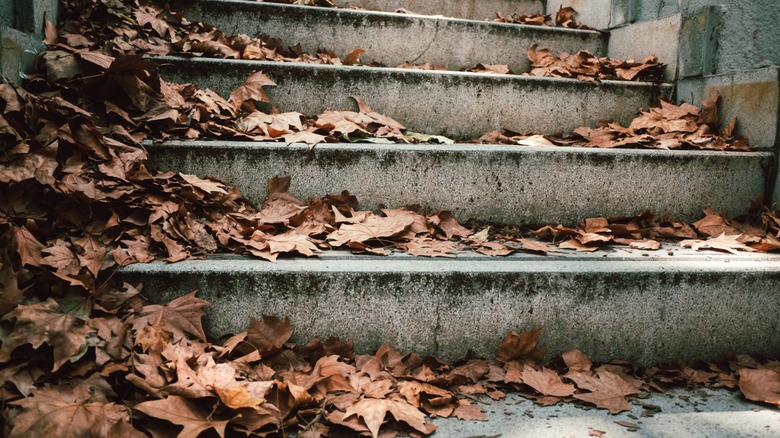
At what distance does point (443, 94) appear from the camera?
2.55 m

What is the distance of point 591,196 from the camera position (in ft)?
7.11

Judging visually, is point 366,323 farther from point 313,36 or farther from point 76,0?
point 76,0

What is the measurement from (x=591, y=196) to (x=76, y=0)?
2.41 meters

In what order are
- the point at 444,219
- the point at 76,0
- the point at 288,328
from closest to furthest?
the point at 288,328 < the point at 444,219 < the point at 76,0

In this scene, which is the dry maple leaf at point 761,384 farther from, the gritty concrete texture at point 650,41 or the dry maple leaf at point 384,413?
the gritty concrete texture at point 650,41

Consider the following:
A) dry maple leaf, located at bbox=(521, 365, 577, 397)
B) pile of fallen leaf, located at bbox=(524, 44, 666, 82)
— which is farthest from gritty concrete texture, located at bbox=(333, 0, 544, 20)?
dry maple leaf, located at bbox=(521, 365, 577, 397)

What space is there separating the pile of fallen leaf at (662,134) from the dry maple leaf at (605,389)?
1129 mm

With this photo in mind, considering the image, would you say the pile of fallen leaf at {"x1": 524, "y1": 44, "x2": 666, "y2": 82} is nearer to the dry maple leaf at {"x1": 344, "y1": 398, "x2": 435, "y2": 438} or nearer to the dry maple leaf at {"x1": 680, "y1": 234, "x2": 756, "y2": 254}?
the dry maple leaf at {"x1": 680, "y1": 234, "x2": 756, "y2": 254}

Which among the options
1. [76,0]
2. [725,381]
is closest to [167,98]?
[76,0]

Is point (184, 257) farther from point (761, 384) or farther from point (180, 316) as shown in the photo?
point (761, 384)

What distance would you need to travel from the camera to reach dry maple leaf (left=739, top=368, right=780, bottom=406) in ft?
4.90

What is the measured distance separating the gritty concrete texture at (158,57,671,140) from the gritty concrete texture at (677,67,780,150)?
0.27 m

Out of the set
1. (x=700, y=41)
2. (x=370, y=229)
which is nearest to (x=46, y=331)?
(x=370, y=229)

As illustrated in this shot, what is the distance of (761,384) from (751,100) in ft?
4.48
